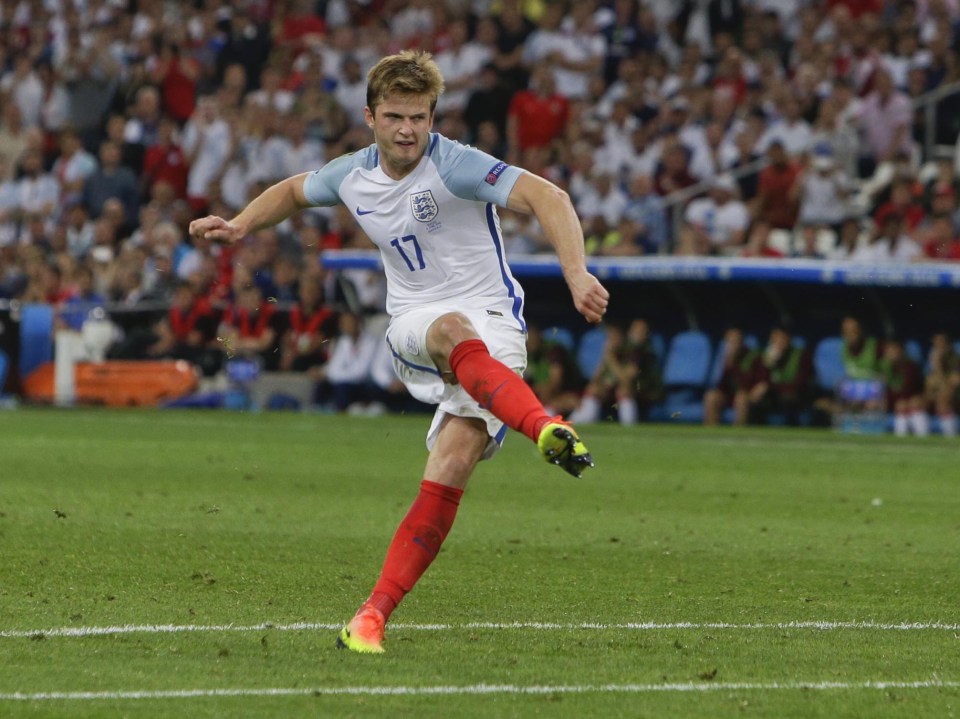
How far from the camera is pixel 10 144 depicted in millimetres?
27641

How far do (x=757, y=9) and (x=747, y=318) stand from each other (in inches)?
190

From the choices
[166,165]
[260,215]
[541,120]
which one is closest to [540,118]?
[541,120]

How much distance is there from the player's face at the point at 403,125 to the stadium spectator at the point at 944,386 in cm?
1336

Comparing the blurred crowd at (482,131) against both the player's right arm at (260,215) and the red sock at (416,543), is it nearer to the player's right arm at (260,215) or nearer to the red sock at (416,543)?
the player's right arm at (260,215)

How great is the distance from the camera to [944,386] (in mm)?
18609

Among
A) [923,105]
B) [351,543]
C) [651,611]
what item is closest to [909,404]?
[923,105]

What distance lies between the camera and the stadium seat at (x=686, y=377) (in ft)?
66.6

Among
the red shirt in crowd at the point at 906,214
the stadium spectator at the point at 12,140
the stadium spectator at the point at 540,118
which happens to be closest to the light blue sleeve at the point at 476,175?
the red shirt in crowd at the point at 906,214

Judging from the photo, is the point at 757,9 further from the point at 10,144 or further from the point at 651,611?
the point at 651,611

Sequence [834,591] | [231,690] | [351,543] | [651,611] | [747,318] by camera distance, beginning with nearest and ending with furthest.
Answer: [231,690] → [651,611] → [834,591] → [351,543] → [747,318]

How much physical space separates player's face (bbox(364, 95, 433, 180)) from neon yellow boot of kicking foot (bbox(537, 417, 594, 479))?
1139 millimetres

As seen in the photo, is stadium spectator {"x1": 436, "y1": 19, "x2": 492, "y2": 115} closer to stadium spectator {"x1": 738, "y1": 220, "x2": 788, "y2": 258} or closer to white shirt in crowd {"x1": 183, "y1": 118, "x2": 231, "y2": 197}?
white shirt in crowd {"x1": 183, "y1": 118, "x2": 231, "y2": 197}

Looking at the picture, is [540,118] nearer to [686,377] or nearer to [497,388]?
[686,377]

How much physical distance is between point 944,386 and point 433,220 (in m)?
13.3
